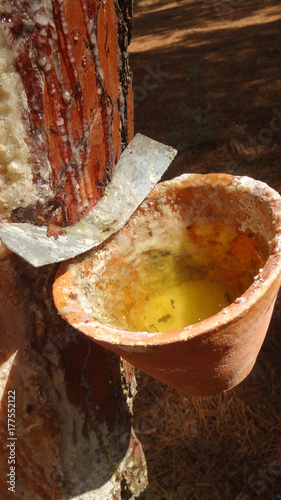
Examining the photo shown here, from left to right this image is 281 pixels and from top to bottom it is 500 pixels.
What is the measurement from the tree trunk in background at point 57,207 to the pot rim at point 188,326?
0.13 metres

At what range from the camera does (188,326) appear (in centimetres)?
92

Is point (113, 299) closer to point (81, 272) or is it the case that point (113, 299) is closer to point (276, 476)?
point (81, 272)

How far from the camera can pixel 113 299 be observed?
129 centimetres

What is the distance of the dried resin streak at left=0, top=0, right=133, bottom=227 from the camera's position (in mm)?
860

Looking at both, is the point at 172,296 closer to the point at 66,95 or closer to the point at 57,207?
the point at 57,207

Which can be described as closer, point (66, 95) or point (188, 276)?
point (66, 95)

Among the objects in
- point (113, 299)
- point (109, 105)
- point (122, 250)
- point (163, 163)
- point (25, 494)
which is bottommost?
point (25, 494)

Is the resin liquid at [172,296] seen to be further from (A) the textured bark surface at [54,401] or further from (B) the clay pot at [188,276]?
(A) the textured bark surface at [54,401]

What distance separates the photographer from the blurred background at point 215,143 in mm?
2428

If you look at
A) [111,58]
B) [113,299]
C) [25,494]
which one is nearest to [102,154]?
[111,58]

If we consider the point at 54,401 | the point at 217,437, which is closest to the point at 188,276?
the point at 54,401

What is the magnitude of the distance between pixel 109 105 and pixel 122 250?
0.41 metres

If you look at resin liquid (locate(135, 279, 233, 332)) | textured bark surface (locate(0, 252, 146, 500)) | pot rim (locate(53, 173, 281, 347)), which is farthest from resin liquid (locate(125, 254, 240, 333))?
pot rim (locate(53, 173, 281, 347))

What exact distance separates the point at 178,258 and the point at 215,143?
316 centimetres
